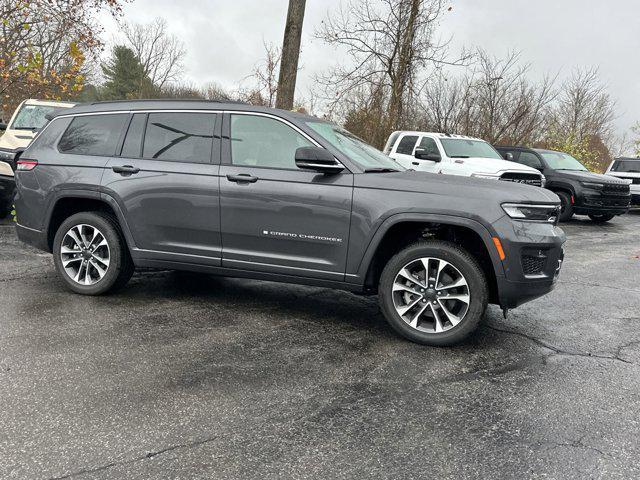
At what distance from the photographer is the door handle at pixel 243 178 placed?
4.39 m

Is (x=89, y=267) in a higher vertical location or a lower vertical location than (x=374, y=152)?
lower

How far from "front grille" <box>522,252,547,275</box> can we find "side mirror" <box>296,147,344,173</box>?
157cm

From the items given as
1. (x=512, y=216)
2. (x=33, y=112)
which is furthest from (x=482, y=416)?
(x=33, y=112)

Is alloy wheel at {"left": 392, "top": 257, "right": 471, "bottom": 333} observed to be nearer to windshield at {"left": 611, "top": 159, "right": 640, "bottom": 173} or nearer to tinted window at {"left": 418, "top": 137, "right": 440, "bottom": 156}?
tinted window at {"left": 418, "top": 137, "right": 440, "bottom": 156}

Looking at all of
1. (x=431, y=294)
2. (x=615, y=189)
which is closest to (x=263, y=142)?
(x=431, y=294)

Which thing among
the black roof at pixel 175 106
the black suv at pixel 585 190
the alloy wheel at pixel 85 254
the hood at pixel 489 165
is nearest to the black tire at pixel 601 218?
the black suv at pixel 585 190

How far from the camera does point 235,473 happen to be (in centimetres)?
231

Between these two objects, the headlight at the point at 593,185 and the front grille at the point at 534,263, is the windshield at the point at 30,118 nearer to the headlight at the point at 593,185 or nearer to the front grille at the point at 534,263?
the front grille at the point at 534,263

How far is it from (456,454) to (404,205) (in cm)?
196

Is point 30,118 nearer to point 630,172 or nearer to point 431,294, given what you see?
point 431,294

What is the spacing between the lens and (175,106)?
4852 mm

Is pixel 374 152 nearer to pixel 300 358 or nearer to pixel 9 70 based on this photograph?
pixel 300 358

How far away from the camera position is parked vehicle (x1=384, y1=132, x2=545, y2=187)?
1147cm

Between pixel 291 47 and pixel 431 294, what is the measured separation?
806 cm
